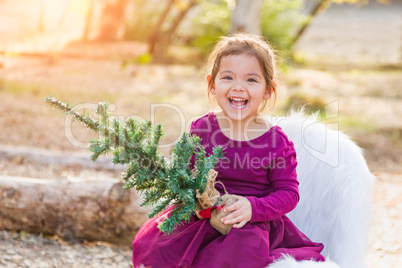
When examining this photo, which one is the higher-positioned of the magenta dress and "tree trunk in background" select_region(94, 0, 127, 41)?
"tree trunk in background" select_region(94, 0, 127, 41)

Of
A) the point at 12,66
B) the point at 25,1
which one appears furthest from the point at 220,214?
the point at 25,1

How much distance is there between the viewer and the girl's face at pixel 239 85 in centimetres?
209

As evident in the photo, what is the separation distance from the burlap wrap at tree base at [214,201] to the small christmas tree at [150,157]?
0.03m

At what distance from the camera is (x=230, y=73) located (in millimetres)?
2105

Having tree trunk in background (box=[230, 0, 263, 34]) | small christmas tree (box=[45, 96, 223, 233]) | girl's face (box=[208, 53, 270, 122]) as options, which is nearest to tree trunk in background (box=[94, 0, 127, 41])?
tree trunk in background (box=[230, 0, 263, 34])

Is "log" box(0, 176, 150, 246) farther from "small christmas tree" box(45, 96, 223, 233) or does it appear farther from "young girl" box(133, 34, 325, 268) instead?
"small christmas tree" box(45, 96, 223, 233)

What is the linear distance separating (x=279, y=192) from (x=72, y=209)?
151 cm

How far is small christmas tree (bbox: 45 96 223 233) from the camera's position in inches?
67.9

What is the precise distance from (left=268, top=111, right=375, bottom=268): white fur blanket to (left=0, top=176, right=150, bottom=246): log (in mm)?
1046

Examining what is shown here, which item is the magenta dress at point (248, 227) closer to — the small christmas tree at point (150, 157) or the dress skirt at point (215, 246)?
the dress skirt at point (215, 246)

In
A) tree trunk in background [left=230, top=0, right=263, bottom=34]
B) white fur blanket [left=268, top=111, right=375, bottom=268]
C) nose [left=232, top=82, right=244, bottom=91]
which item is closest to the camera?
nose [left=232, top=82, right=244, bottom=91]

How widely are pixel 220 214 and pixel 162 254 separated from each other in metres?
0.30

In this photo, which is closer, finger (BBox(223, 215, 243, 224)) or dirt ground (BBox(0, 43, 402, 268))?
finger (BBox(223, 215, 243, 224))

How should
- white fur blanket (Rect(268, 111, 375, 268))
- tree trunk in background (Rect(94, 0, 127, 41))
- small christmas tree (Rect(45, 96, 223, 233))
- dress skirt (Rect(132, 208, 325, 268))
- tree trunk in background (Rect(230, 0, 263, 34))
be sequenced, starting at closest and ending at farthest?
small christmas tree (Rect(45, 96, 223, 233)) → dress skirt (Rect(132, 208, 325, 268)) → white fur blanket (Rect(268, 111, 375, 268)) → tree trunk in background (Rect(230, 0, 263, 34)) → tree trunk in background (Rect(94, 0, 127, 41))
